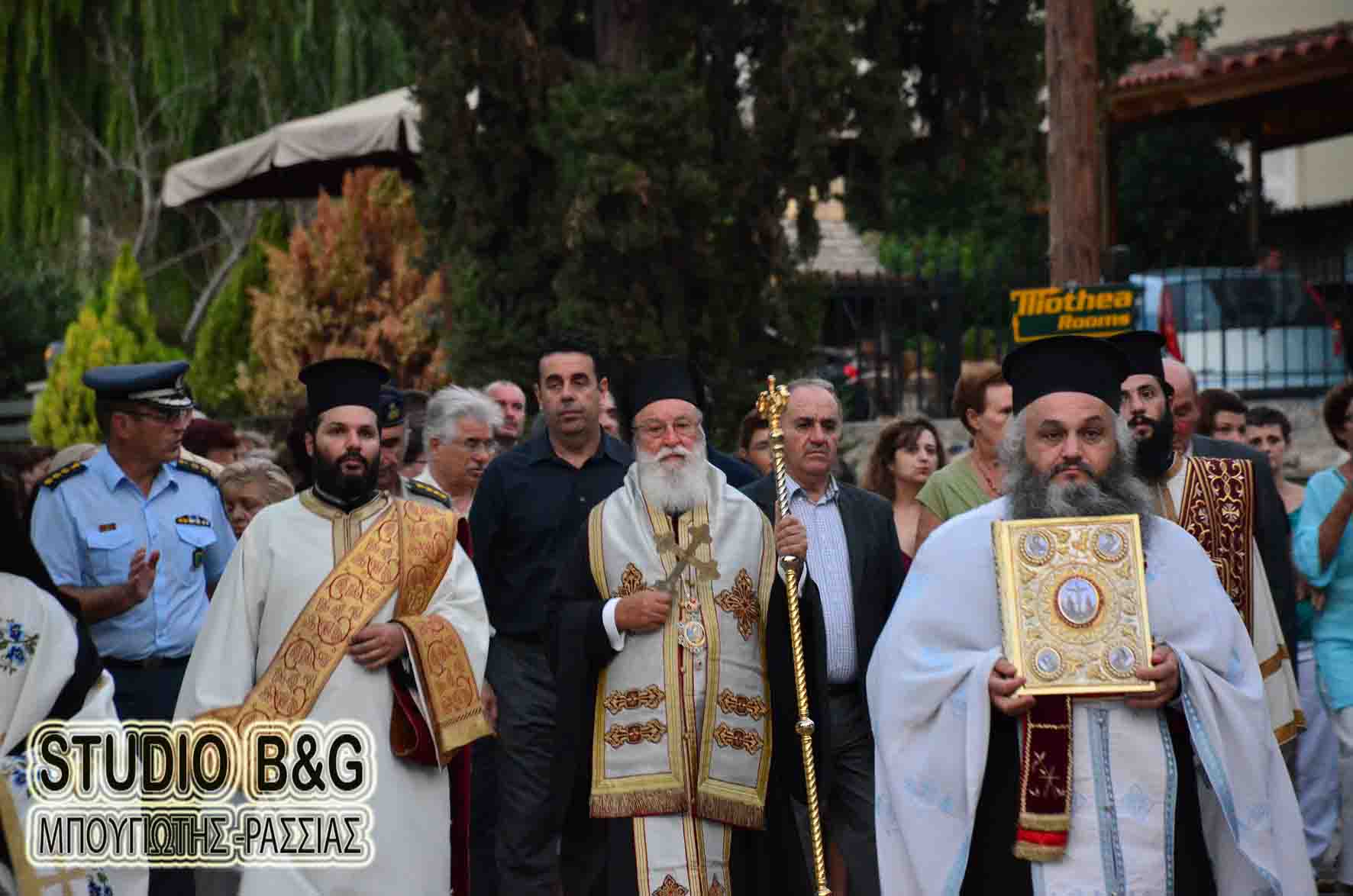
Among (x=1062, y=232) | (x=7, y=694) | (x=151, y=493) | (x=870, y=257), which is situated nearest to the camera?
(x=7, y=694)

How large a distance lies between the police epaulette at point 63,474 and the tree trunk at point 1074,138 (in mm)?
7128

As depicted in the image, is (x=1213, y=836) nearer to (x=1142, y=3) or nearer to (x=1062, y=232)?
(x=1062, y=232)

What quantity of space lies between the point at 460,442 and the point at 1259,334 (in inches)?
363

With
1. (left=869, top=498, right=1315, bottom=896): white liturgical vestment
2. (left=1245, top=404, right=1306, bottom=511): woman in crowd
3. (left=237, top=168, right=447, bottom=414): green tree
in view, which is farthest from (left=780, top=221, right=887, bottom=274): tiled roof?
(left=869, top=498, right=1315, bottom=896): white liturgical vestment

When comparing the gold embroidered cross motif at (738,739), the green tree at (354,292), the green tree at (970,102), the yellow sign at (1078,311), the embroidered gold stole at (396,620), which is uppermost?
the green tree at (970,102)

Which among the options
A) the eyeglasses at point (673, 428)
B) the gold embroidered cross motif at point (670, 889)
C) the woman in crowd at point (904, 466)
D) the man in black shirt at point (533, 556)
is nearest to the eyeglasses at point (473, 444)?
the man in black shirt at point (533, 556)

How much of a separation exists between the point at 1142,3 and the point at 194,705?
25290 mm

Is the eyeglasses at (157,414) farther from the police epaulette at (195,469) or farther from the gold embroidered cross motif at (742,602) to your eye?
the gold embroidered cross motif at (742,602)

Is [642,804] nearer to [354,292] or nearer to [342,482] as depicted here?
[342,482]

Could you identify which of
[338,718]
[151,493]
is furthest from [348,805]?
[151,493]

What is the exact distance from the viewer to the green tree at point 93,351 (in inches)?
807

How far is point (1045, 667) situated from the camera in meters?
5.73

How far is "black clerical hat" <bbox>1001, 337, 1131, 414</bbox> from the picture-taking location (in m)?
5.99

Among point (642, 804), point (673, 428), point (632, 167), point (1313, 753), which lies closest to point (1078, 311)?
point (632, 167)
